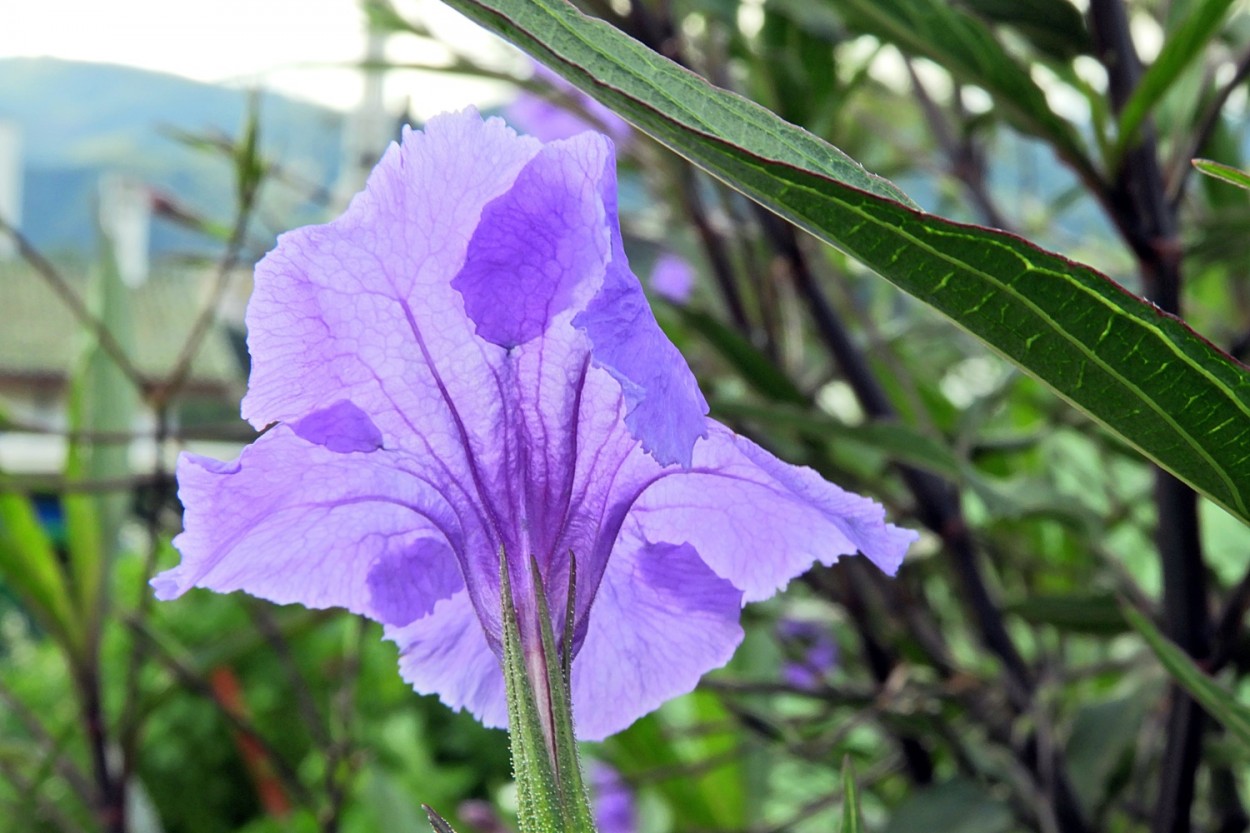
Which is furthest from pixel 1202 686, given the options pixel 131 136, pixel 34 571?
pixel 131 136

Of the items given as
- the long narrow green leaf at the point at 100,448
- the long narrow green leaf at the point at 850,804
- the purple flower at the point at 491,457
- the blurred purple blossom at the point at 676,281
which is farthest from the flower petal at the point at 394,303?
the blurred purple blossom at the point at 676,281

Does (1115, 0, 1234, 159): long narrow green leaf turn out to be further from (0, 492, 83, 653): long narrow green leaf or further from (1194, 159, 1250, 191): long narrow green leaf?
(0, 492, 83, 653): long narrow green leaf

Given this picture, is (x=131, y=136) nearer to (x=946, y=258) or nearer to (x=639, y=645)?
(x=639, y=645)

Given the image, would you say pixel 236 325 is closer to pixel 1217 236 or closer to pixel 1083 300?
pixel 1217 236

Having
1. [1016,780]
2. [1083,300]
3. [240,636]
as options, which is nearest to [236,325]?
[240,636]

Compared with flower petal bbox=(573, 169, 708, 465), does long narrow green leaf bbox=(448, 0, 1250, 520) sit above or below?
above

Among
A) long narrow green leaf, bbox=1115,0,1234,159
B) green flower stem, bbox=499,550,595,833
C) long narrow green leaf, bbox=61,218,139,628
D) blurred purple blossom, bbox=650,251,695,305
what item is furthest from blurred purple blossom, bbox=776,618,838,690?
green flower stem, bbox=499,550,595,833

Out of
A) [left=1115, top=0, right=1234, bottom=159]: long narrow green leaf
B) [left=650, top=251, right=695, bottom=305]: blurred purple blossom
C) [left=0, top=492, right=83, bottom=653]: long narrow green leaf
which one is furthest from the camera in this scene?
[left=650, top=251, right=695, bottom=305]: blurred purple blossom

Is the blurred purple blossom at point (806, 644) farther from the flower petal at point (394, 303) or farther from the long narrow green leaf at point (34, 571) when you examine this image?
the flower petal at point (394, 303)
